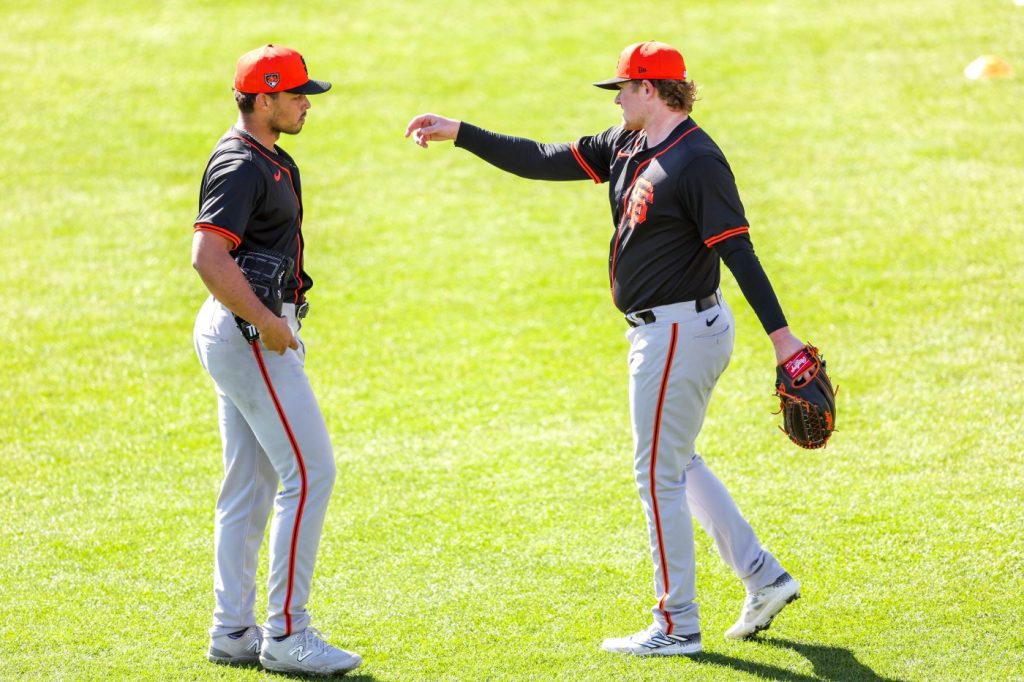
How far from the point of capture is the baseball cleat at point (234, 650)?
4660 millimetres

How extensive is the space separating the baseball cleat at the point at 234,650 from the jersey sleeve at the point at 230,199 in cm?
153

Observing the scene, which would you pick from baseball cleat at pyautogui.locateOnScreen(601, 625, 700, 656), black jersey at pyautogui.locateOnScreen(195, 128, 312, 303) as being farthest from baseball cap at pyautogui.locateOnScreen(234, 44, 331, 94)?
baseball cleat at pyautogui.locateOnScreen(601, 625, 700, 656)

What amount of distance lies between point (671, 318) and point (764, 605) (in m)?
1.21

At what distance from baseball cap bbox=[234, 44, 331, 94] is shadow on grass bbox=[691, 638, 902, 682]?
262cm

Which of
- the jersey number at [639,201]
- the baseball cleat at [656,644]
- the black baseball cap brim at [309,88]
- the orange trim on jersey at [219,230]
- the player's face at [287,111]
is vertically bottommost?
the baseball cleat at [656,644]

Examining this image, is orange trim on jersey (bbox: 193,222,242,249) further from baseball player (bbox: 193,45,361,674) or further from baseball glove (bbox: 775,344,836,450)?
baseball glove (bbox: 775,344,836,450)

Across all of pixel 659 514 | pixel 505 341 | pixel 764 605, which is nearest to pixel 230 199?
pixel 659 514

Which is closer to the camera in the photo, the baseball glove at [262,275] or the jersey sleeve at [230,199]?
the jersey sleeve at [230,199]

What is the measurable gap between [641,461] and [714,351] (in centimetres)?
51

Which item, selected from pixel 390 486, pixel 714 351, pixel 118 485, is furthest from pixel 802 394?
pixel 118 485

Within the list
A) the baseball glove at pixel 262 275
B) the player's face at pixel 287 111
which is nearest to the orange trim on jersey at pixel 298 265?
the baseball glove at pixel 262 275

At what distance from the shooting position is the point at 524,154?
5316 millimetres

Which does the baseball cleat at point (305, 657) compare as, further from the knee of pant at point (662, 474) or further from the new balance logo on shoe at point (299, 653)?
the knee of pant at point (662, 474)

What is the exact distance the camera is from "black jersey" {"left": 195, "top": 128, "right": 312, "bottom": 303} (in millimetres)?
4258
